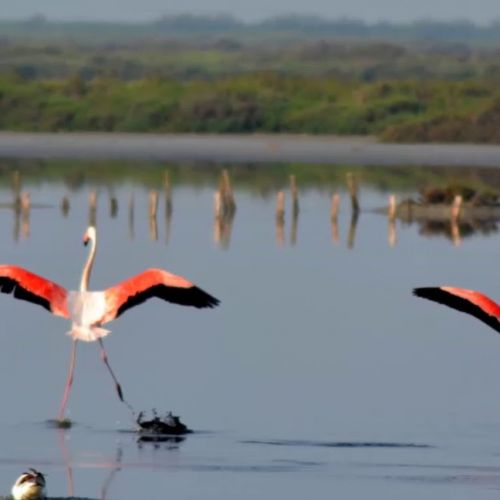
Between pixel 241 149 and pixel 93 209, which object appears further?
pixel 241 149

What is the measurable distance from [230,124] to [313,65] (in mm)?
60836

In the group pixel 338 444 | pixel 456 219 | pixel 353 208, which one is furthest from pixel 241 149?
pixel 338 444

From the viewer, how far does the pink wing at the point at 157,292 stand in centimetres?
1833

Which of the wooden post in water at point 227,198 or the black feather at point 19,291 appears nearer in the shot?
the black feather at point 19,291

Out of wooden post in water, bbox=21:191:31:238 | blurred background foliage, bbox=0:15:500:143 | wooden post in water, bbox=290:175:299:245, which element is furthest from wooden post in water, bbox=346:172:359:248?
blurred background foliage, bbox=0:15:500:143

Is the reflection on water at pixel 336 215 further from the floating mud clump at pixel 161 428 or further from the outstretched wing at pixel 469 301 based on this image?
the outstretched wing at pixel 469 301

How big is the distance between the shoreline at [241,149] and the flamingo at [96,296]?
38.8 m

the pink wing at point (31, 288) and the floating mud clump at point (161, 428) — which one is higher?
the pink wing at point (31, 288)

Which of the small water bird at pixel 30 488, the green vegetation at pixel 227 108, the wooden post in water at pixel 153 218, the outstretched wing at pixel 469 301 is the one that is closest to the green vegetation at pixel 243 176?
the wooden post in water at pixel 153 218

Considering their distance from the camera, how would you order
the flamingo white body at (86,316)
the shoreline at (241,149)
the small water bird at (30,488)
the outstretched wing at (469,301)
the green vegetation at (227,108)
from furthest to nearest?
the green vegetation at (227,108), the shoreline at (241,149), the flamingo white body at (86,316), the outstretched wing at (469,301), the small water bird at (30,488)

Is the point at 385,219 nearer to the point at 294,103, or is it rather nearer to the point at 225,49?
the point at 294,103

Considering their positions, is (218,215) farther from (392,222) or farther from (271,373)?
(271,373)

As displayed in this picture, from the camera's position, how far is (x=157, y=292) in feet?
60.4

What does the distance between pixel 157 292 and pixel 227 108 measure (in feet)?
179
